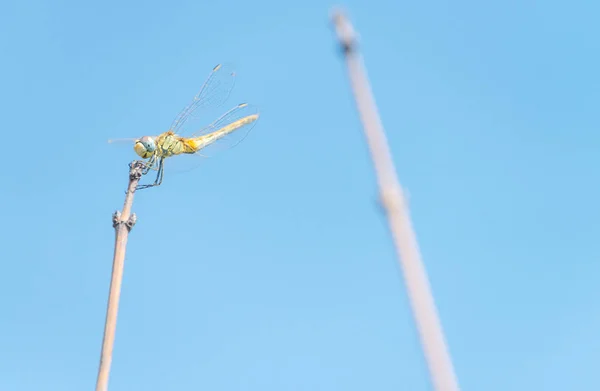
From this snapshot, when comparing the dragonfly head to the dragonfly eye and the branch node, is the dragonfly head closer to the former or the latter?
the dragonfly eye

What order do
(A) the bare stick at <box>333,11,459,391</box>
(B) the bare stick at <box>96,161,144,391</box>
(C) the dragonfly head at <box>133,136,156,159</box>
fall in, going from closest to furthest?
(A) the bare stick at <box>333,11,459,391</box>
(B) the bare stick at <box>96,161,144,391</box>
(C) the dragonfly head at <box>133,136,156,159</box>

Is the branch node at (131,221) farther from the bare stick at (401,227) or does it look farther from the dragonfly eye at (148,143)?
the bare stick at (401,227)

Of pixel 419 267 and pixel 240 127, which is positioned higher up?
pixel 240 127

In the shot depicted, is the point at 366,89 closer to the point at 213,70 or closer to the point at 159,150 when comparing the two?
the point at 159,150

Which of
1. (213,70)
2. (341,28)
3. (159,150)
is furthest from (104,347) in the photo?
(213,70)

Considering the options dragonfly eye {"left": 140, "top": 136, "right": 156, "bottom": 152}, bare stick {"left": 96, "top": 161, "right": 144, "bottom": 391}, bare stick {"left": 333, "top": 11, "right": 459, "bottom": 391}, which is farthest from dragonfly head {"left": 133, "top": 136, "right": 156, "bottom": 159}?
bare stick {"left": 333, "top": 11, "right": 459, "bottom": 391}
